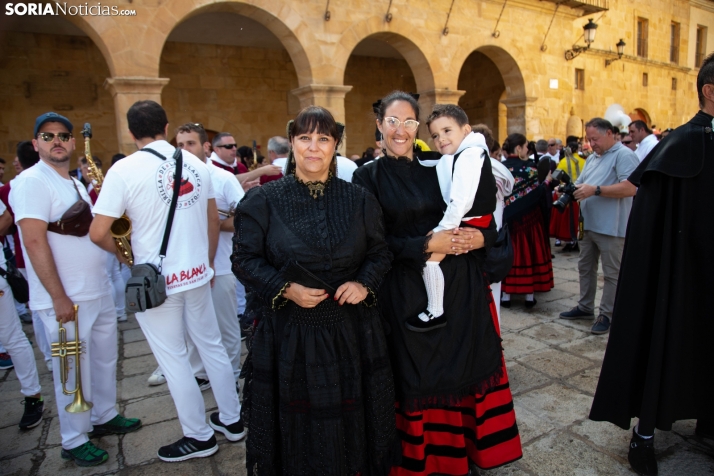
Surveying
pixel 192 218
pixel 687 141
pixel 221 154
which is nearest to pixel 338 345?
pixel 192 218

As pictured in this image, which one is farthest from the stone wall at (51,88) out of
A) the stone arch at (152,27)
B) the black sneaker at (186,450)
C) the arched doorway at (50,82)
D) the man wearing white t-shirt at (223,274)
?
the black sneaker at (186,450)

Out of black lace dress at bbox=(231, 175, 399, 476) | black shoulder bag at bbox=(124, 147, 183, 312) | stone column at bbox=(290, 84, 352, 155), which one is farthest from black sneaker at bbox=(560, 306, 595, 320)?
stone column at bbox=(290, 84, 352, 155)

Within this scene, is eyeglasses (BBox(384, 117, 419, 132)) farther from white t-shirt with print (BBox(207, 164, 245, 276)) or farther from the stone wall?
the stone wall

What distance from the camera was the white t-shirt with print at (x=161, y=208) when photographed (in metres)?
2.34

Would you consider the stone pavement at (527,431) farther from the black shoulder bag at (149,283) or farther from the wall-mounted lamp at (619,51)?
the wall-mounted lamp at (619,51)

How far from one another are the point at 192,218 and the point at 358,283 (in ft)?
4.11

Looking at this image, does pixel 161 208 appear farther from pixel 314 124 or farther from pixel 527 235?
pixel 527 235

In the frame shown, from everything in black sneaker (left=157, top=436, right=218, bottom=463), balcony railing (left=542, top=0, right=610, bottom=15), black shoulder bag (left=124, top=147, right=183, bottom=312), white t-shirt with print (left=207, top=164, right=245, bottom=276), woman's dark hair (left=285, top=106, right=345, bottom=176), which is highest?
balcony railing (left=542, top=0, right=610, bottom=15)

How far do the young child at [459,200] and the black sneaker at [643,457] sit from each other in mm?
1291

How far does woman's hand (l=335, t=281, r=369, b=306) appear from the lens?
1774mm

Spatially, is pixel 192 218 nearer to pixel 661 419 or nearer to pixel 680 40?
pixel 661 419

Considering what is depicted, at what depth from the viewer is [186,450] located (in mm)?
2594

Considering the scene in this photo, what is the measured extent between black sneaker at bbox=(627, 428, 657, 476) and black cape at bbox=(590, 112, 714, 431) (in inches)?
4.5

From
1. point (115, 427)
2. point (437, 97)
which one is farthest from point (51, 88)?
point (115, 427)
